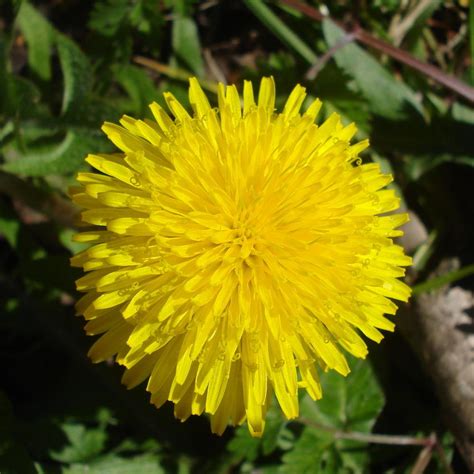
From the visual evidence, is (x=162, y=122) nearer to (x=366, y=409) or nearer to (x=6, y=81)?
(x=6, y=81)

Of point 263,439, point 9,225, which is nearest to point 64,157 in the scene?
point 9,225

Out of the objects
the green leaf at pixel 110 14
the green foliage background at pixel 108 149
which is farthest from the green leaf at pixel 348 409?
the green leaf at pixel 110 14

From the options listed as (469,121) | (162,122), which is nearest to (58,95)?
(162,122)

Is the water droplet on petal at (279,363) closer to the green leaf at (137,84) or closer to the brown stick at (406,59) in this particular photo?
the green leaf at (137,84)

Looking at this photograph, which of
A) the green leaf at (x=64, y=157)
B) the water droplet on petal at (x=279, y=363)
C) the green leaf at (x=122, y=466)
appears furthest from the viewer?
the green leaf at (x=64, y=157)

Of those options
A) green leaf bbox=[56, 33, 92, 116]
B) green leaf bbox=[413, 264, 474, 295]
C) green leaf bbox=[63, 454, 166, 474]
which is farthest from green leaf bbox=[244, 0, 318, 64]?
green leaf bbox=[63, 454, 166, 474]

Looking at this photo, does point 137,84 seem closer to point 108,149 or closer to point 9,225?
point 108,149

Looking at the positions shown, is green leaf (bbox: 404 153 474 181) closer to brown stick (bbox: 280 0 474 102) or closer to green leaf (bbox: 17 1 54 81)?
brown stick (bbox: 280 0 474 102)

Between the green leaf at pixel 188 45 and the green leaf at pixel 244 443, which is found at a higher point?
the green leaf at pixel 188 45
